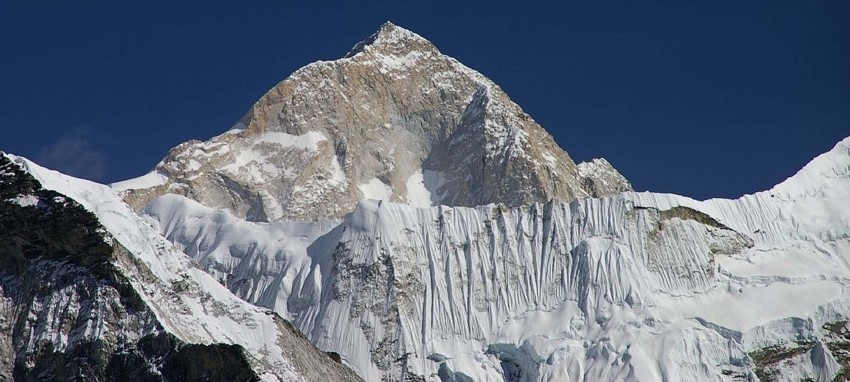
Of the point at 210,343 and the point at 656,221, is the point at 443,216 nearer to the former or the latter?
the point at 656,221

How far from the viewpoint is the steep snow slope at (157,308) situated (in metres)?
123

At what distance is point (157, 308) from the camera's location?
126 meters

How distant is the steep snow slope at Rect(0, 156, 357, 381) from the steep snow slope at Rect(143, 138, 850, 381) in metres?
30.3

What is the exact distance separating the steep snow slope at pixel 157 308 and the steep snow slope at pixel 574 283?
99.3 feet

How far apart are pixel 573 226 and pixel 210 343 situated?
59555 mm

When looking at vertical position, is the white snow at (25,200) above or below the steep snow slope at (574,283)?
below

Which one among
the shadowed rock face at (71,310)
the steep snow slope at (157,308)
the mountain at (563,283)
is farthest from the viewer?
the mountain at (563,283)

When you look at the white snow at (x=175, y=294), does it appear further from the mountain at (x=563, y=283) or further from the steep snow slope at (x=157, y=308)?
the mountain at (x=563, y=283)

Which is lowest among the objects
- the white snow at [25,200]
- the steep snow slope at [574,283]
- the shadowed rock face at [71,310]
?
the shadowed rock face at [71,310]

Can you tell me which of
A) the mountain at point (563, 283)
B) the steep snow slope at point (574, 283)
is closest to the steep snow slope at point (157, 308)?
the mountain at point (563, 283)

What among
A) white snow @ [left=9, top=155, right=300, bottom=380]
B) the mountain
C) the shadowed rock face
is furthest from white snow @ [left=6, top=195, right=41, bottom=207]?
the mountain

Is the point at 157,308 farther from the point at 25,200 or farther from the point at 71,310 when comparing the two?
the point at 25,200

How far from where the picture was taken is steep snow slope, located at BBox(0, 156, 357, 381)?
12319cm

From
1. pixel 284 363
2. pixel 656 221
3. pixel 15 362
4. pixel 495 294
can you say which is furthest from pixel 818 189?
pixel 15 362
